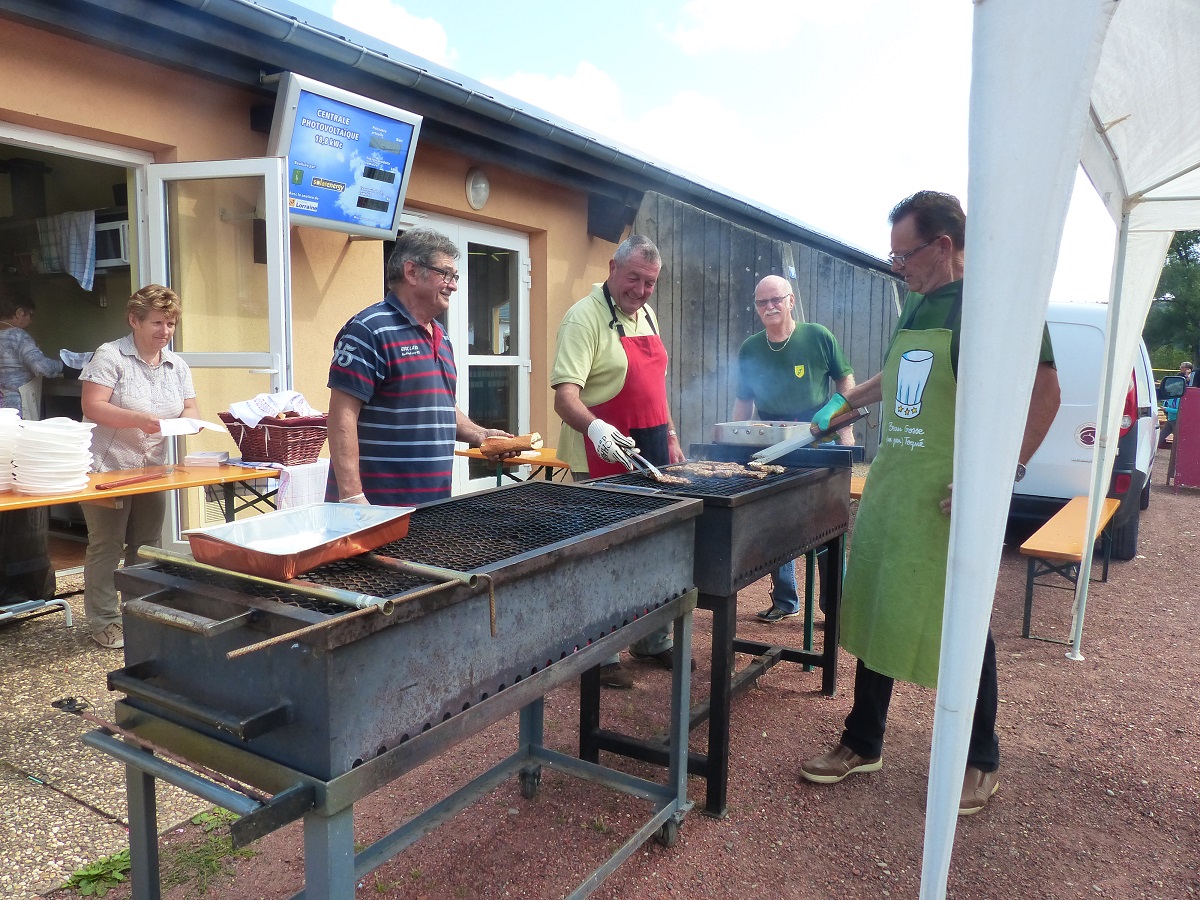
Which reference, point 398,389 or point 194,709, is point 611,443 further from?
point 194,709

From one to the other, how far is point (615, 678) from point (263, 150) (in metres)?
4.10

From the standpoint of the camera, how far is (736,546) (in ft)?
8.61

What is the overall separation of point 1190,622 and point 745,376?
3266mm

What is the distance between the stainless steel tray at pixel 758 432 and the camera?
3729mm

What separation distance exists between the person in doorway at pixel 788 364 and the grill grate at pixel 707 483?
1477mm

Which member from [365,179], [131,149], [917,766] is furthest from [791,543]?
[131,149]

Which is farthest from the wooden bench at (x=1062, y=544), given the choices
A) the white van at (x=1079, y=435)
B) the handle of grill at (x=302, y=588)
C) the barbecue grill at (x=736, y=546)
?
the handle of grill at (x=302, y=588)

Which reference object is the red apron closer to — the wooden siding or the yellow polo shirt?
the yellow polo shirt

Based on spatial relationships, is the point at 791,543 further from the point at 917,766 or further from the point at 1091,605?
the point at 1091,605

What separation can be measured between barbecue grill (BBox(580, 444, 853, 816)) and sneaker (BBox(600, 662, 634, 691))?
638mm

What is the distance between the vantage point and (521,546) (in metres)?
1.90

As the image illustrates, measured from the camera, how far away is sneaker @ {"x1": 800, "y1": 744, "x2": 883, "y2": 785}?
3.05 meters

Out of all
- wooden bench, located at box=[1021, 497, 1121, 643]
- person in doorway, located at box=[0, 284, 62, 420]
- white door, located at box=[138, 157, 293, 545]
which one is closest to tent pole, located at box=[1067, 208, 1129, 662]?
wooden bench, located at box=[1021, 497, 1121, 643]

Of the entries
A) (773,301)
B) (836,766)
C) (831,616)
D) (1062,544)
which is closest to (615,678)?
(831,616)
